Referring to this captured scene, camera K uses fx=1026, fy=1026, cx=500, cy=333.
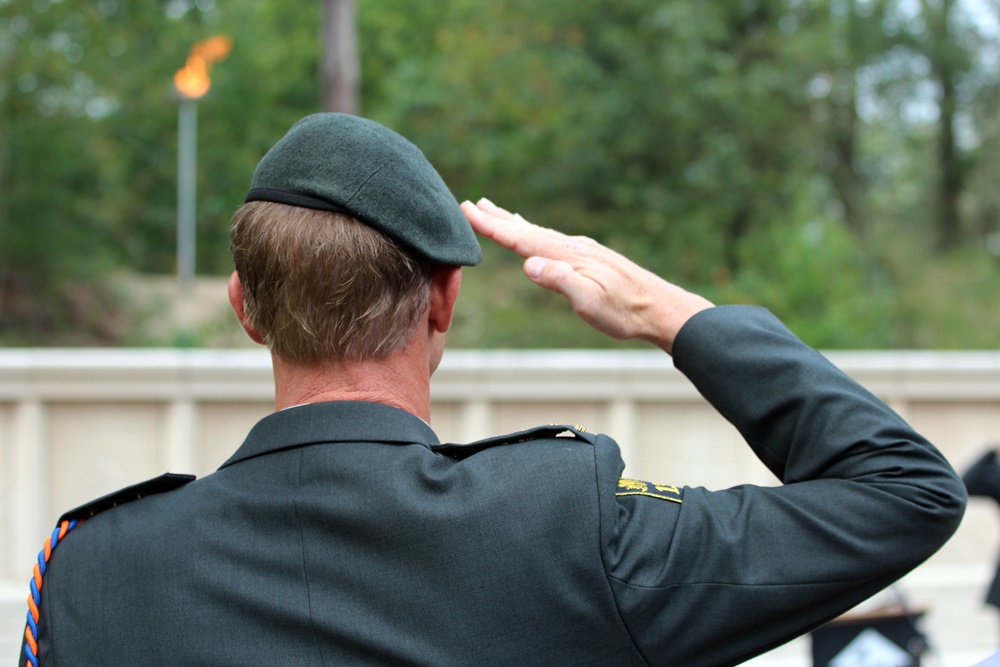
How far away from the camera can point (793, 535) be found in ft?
3.68

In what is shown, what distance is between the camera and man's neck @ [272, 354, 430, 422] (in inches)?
47.9

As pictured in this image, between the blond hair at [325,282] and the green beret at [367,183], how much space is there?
0.7 inches

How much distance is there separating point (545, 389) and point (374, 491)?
15.2ft

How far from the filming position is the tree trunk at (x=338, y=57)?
11.5 m

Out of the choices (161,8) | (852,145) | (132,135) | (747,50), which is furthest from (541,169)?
(852,145)

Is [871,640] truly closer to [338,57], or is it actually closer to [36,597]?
[36,597]

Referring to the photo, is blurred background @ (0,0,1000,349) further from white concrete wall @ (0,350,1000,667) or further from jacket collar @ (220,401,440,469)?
jacket collar @ (220,401,440,469)

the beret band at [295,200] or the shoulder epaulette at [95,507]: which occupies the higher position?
the beret band at [295,200]

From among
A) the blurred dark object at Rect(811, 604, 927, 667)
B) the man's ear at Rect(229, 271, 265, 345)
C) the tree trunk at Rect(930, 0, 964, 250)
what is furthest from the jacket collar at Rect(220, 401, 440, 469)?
the tree trunk at Rect(930, 0, 964, 250)

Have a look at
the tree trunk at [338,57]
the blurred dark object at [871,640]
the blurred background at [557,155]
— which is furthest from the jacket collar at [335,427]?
the tree trunk at [338,57]

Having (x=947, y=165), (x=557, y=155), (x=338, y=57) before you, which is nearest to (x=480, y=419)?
(x=338, y=57)

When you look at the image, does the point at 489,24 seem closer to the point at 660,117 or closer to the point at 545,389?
the point at 660,117

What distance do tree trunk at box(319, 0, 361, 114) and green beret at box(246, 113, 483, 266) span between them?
10.7 m

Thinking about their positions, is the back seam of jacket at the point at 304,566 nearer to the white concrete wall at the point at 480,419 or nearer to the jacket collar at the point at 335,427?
the jacket collar at the point at 335,427
